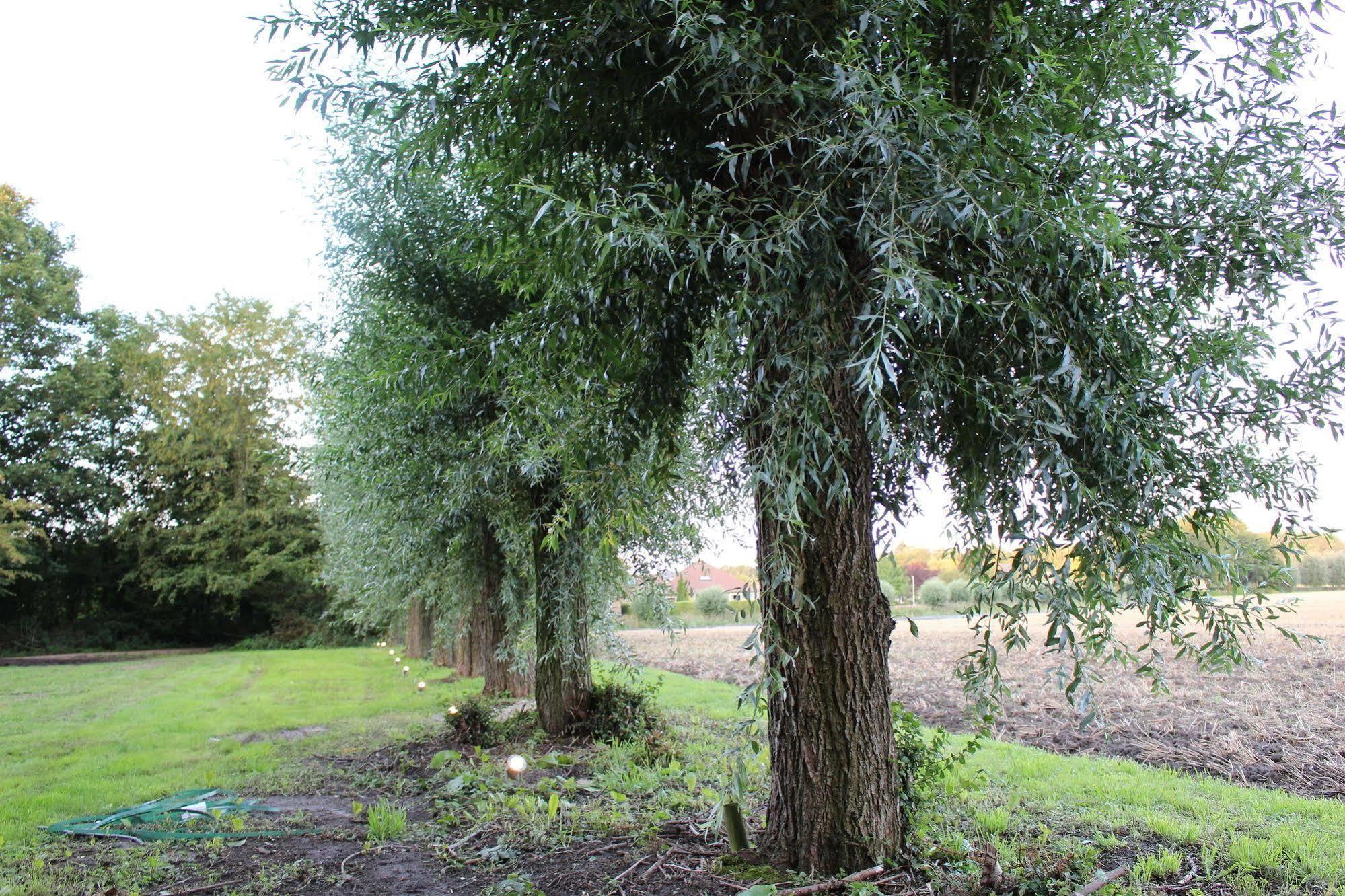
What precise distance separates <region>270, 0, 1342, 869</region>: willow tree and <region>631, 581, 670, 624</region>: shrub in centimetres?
425

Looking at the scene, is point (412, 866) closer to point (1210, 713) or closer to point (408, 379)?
point (408, 379)

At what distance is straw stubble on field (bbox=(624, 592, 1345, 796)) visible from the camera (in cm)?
622

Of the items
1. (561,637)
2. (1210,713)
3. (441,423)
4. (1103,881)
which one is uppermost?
(441,423)

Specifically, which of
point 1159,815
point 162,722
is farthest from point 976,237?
point 162,722

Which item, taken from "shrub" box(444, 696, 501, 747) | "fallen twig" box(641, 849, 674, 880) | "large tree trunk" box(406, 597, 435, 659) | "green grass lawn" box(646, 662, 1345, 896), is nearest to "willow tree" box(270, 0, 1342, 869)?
"fallen twig" box(641, 849, 674, 880)

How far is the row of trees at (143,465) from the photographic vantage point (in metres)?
25.5

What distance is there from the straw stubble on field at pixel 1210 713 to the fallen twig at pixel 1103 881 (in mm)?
643

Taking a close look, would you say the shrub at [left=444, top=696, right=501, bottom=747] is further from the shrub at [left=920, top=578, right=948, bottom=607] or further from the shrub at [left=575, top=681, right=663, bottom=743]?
the shrub at [left=920, top=578, right=948, bottom=607]

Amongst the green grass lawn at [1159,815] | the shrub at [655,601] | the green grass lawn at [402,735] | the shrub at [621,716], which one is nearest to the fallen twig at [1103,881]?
the green grass lawn at [402,735]

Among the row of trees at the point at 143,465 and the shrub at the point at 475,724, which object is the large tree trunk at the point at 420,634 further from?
the shrub at the point at 475,724

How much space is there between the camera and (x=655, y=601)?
8227 millimetres

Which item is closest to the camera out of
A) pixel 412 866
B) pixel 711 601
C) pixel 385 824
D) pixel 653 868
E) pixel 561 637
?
pixel 653 868

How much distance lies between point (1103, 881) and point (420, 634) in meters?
19.7

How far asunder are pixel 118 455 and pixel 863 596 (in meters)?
32.2
